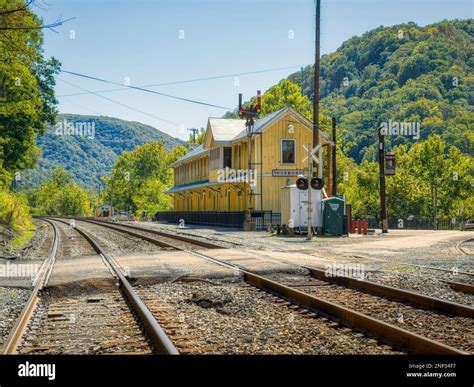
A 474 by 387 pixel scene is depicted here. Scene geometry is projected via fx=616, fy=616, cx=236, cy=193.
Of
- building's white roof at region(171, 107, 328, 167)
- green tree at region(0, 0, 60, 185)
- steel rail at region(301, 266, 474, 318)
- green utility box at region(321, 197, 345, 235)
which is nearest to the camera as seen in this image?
steel rail at region(301, 266, 474, 318)

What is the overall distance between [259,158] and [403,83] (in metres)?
100

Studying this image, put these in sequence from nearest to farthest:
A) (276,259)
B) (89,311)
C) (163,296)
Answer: (89,311)
(163,296)
(276,259)

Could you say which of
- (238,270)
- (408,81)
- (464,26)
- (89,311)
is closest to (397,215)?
(238,270)

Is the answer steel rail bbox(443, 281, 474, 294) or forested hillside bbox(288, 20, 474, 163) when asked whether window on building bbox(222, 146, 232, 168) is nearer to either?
steel rail bbox(443, 281, 474, 294)

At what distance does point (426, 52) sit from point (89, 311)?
13756cm

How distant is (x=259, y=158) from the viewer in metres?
45.3

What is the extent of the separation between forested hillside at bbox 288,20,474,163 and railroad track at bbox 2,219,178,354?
97.3m

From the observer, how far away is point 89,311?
8828 mm

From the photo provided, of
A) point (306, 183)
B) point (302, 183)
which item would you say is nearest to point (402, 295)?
point (302, 183)

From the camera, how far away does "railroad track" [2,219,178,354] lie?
6363mm

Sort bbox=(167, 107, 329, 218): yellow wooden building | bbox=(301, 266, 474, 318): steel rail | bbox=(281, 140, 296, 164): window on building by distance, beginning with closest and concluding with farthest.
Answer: bbox=(301, 266, 474, 318): steel rail < bbox=(167, 107, 329, 218): yellow wooden building < bbox=(281, 140, 296, 164): window on building

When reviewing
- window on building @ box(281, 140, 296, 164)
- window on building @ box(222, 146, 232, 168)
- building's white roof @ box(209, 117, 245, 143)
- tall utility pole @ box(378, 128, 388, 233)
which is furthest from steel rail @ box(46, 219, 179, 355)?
window on building @ box(222, 146, 232, 168)

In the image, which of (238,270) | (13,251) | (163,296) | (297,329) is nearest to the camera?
(297,329)
